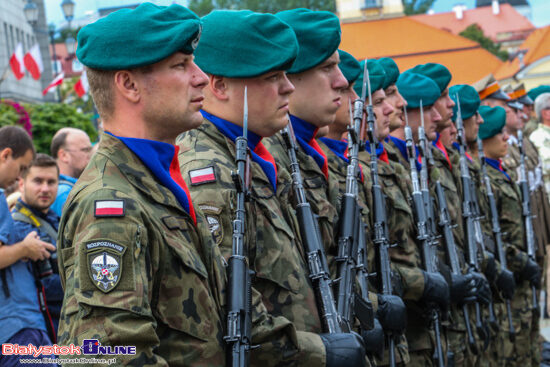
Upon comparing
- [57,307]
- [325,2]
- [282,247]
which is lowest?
[57,307]

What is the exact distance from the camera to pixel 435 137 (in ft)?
22.0

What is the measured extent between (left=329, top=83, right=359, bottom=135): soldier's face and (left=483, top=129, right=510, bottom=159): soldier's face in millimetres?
4162

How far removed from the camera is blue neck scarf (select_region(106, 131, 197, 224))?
259cm

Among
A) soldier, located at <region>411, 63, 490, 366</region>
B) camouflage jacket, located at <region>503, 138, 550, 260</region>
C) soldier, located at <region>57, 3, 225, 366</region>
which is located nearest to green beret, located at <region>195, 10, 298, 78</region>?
soldier, located at <region>57, 3, 225, 366</region>

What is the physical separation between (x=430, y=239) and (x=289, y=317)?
257 cm

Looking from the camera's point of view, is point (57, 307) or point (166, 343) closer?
point (166, 343)

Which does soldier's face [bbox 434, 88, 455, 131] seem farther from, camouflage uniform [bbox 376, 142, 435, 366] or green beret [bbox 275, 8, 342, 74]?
green beret [bbox 275, 8, 342, 74]

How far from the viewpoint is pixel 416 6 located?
277ft

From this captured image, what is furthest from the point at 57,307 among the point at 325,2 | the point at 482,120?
the point at 325,2

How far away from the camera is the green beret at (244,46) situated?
3.38 m

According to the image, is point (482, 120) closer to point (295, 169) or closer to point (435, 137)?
A: point (435, 137)

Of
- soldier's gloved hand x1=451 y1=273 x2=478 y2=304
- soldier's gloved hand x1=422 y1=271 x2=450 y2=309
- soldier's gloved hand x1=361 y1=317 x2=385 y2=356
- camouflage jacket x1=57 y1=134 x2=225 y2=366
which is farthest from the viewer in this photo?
soldier's gloved hand x1=451 y1=273 x2=478 y2=304

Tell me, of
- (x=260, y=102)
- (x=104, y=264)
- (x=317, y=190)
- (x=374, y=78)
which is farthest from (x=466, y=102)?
(x=104, y=264)

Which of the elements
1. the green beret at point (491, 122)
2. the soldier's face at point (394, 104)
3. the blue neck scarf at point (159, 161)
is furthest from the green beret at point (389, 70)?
the blue neck scarf at point (159, 161)
